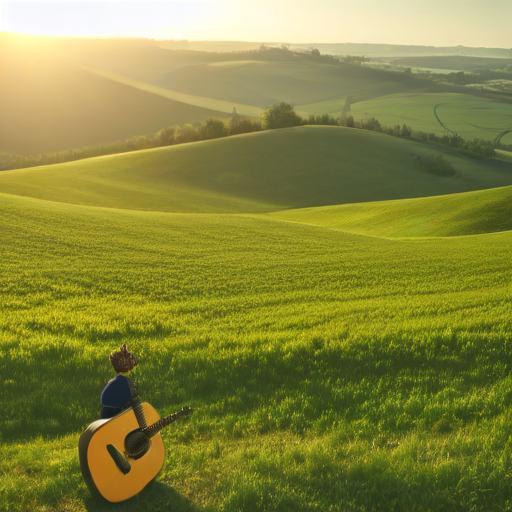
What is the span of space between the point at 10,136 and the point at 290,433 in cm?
16183

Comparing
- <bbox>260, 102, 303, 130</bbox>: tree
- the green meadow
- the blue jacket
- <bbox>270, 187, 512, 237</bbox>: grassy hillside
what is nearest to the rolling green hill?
<bbox>260, 102, 303, 130</bbox>: tree

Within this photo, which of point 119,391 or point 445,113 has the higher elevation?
point 445,113

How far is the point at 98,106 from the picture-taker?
163 metres

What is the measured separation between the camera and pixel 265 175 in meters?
85.6

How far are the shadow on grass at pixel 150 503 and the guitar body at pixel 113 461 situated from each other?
0.11 metres

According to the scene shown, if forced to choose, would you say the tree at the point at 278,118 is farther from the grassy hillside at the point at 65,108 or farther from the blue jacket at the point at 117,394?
the blue jacket at the point at 117,394

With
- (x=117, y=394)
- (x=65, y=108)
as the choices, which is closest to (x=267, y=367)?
(x=117, y=394)

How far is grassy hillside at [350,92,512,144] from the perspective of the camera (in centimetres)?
14250

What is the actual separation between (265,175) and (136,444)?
8208 centimetres

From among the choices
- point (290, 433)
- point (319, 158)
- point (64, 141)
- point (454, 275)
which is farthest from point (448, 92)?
point (290, 433)

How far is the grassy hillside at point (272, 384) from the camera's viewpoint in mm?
5367

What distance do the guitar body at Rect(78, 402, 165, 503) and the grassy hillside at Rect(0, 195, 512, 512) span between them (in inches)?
9.7

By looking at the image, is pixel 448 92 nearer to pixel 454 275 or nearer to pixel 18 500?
pixel 454 275

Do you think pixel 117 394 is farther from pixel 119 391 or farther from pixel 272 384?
pixel 272 384
